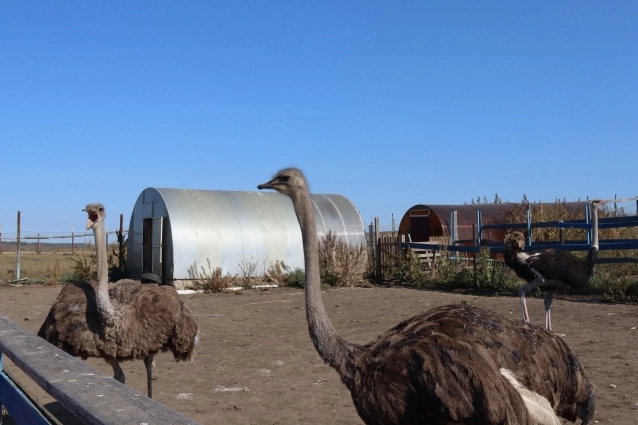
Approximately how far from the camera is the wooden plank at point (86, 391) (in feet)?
7.45

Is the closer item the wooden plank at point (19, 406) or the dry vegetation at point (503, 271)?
the wooden plank at point (19, 406)

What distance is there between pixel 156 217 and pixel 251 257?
110 inches

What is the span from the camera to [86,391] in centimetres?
269

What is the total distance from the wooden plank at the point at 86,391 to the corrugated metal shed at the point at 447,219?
66.7 ft

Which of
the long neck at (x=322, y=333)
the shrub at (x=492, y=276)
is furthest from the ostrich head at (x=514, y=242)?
the long neck at (x=322, y=333)

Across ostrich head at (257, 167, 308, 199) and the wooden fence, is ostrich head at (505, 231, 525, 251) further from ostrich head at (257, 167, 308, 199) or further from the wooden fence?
ostrich head at (257, 167, 308, 199)

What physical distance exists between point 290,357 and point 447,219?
18.1 m

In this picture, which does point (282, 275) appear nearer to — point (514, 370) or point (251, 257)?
point (251, 257)

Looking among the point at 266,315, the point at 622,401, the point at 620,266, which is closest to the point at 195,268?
the point at 266,315

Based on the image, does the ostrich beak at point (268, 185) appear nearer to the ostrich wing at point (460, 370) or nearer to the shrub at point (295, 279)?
the ostrich wing at point (460, 370)

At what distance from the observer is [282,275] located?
760 inches

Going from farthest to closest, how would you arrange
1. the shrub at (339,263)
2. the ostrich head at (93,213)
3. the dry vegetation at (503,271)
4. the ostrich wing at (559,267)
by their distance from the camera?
the shrub at (339,263) < the dry vegetation at (503,271) < the ostrich wing at (559,267) < the ostrich head at (93,213)

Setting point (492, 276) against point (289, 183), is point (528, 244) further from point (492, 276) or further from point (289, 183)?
point (289, 183)

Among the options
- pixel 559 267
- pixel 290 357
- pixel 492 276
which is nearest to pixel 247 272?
pixel 492 276
